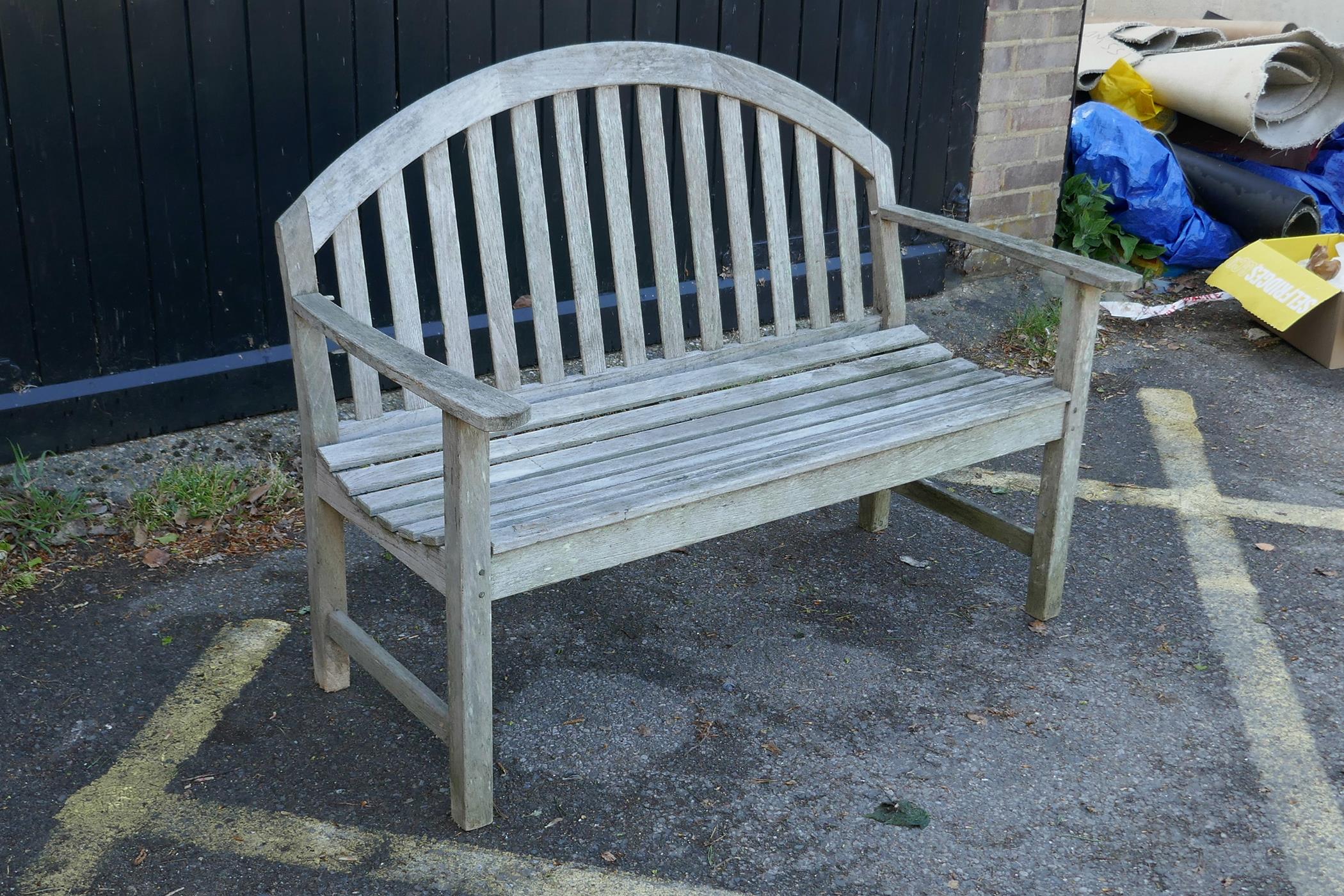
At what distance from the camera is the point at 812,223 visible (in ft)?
9.85

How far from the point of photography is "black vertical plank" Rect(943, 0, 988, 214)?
15.4 feet

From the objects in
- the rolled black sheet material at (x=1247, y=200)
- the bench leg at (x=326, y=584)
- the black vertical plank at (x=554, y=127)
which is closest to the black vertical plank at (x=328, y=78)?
the black vertical plank at (x=554, y=127)

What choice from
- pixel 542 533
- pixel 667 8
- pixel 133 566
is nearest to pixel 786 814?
pixel 542 533

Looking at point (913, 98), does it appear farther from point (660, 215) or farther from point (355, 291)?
point (355, 291)

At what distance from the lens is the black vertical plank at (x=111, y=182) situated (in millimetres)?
3127

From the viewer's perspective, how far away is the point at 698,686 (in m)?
2.76

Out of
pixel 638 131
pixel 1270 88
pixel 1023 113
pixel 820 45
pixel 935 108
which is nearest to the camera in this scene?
pixel 638 131

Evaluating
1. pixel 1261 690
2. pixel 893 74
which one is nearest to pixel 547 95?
pixel 1261 690

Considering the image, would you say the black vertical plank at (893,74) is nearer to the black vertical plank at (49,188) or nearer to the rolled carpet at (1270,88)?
the rolled carpet at (1270,88)

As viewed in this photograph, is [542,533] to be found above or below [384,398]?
above

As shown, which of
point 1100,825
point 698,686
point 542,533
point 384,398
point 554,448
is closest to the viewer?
point 542,533

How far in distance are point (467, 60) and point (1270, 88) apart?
3.78 metres

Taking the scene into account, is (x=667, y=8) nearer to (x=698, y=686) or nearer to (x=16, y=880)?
(x=698, y=686)

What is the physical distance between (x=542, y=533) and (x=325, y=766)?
2.37 ft
